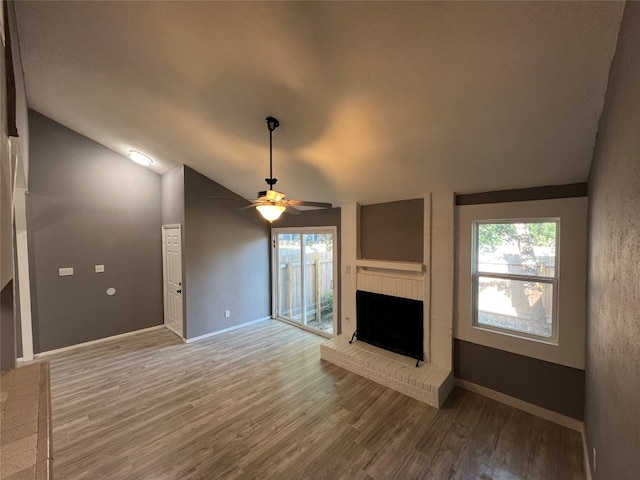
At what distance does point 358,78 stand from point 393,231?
2275 mm

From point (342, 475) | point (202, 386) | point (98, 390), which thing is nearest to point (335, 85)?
point (342, 475)

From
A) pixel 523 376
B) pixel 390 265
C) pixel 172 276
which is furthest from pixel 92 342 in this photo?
pixel 523 376

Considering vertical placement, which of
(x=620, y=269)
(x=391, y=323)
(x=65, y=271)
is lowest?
(x=391, y=323)

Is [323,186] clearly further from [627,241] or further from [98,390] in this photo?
[98,390]

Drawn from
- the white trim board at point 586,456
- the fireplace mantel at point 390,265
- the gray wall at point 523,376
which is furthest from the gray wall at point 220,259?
the white trim board at point 586,456

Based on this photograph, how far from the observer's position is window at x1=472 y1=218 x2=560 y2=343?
271 centimetres

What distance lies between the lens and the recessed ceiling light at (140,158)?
445 cm

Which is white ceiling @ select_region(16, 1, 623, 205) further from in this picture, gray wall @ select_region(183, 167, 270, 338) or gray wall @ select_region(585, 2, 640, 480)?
gray wall @ select_region(183, 167, 270, 338)

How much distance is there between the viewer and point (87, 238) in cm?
440

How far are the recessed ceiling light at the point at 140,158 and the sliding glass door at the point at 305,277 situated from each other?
8.39ft

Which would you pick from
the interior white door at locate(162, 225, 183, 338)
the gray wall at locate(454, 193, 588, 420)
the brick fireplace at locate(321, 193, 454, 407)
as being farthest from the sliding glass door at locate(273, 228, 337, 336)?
the gray wall at locate(454, 193, 588, 420)

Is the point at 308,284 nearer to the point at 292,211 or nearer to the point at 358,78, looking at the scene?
the point at 292,211

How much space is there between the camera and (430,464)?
85.6 inches

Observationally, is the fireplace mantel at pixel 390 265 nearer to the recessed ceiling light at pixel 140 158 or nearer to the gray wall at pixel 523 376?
the gray wall at pixel 523 376
